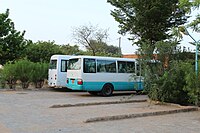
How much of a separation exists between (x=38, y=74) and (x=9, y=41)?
17.2 ft

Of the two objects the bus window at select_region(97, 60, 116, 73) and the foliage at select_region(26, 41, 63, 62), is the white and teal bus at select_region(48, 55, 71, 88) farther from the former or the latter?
the foliage at select_region(26, 41, 63, 62)

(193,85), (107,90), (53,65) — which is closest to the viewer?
(193,85)

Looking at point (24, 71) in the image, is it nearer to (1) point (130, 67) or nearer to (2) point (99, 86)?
(2) point (99, 86)

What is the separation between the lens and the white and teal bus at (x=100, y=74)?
1800 cm

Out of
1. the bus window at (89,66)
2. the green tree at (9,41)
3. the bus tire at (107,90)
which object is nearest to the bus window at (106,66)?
the bus window at (89,66)

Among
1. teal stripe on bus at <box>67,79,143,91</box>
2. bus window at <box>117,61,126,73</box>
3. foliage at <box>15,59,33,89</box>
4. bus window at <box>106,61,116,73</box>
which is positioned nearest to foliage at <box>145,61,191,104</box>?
teal stripe on bus at <box>67,79,143,91</box>

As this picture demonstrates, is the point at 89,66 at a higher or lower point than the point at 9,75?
higher

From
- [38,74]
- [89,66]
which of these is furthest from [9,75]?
[89,66]

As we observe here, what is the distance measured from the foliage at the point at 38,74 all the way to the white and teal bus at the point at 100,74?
5.11 metres

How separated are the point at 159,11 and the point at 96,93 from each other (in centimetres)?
755

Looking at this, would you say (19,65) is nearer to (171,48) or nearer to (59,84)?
(59,84)

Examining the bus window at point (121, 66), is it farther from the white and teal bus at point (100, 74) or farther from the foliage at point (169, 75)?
the foliage at point (169, 75)

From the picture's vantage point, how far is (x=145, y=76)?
48.6 ft

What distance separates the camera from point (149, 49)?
14930 millimetres
